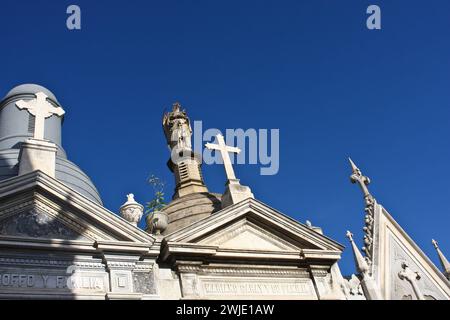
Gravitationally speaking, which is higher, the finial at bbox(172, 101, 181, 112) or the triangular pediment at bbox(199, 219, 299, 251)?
the finial at bbox(172, 101, 181, 112)

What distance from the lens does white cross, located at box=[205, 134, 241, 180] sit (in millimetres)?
14331

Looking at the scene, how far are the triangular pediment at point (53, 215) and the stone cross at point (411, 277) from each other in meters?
7.20

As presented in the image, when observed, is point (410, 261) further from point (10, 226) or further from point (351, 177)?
point (10, 226)

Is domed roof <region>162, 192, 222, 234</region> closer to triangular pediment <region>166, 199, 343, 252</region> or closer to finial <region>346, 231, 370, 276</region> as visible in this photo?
triangular pediment <region>166, 199, 343, 252</region>

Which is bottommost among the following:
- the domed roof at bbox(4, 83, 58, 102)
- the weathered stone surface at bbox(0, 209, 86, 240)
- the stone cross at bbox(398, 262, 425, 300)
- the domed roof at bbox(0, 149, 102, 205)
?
the stone cross at bbox(398, 262, 425, 300)

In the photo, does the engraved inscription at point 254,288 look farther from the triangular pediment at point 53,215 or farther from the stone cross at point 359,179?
the stone cross at point 359,179

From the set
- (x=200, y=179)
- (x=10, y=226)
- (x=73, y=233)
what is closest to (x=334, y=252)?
(x=73, y=233)

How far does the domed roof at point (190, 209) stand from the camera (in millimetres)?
16984

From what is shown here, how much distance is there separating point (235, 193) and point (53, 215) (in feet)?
15.5

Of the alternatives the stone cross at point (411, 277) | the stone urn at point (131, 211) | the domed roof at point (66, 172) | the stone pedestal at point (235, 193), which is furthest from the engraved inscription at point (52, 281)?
the stone cross at point (411, 277)

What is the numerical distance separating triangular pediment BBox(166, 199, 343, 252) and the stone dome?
13.7 feet

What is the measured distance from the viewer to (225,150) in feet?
48.5

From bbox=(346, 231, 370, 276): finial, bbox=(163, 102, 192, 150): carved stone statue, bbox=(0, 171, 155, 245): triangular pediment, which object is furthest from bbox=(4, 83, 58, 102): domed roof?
bbox=(346, 231, 370, 276): finial
